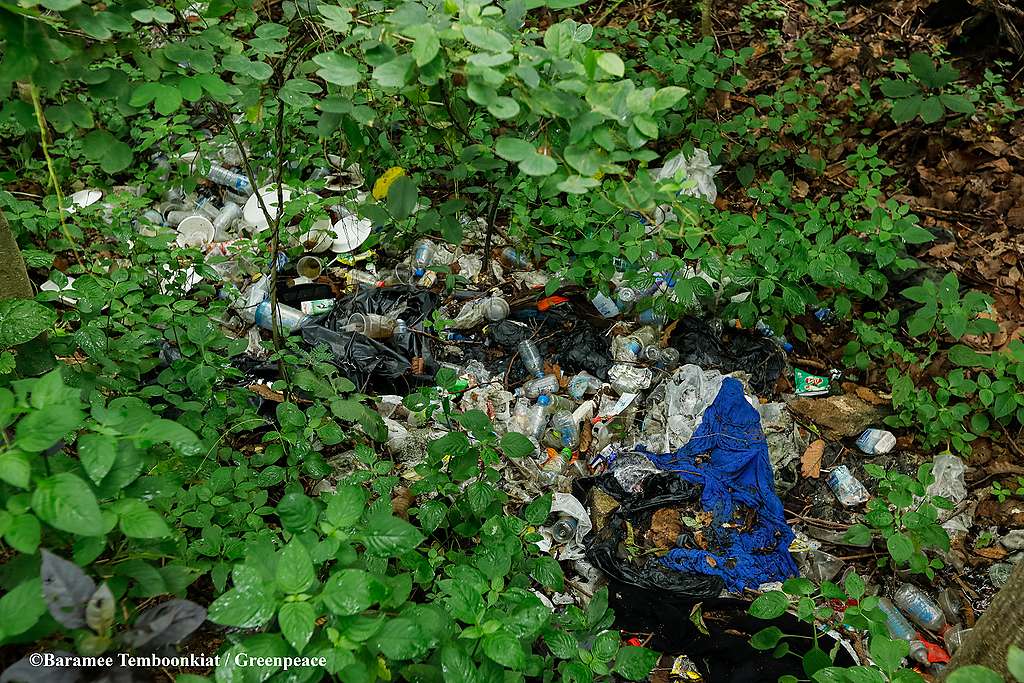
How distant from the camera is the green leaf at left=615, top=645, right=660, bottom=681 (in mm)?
1564

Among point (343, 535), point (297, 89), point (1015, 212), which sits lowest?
point (1015, 212)

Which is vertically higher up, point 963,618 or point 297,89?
point 297,89

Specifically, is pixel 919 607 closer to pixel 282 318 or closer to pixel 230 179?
pixel 282 318

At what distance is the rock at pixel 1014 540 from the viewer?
8.96 feet

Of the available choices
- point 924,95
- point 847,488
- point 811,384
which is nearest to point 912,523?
point 847,488

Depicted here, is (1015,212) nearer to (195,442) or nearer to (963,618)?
(963,618)

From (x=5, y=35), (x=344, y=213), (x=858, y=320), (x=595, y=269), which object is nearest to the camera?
(x=5, y=35)

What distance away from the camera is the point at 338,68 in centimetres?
130

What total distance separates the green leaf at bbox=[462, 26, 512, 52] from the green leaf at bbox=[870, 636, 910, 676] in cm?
132

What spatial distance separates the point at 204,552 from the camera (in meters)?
1.65

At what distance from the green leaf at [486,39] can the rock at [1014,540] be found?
291cm

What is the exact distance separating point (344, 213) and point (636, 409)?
2053 millimetres

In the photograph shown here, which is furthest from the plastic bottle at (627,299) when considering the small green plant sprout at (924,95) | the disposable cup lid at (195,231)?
the disposable cup lid at (195,231)

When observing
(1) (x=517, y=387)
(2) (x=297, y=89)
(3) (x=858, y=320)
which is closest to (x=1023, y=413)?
(3) (x=858, y=320)
